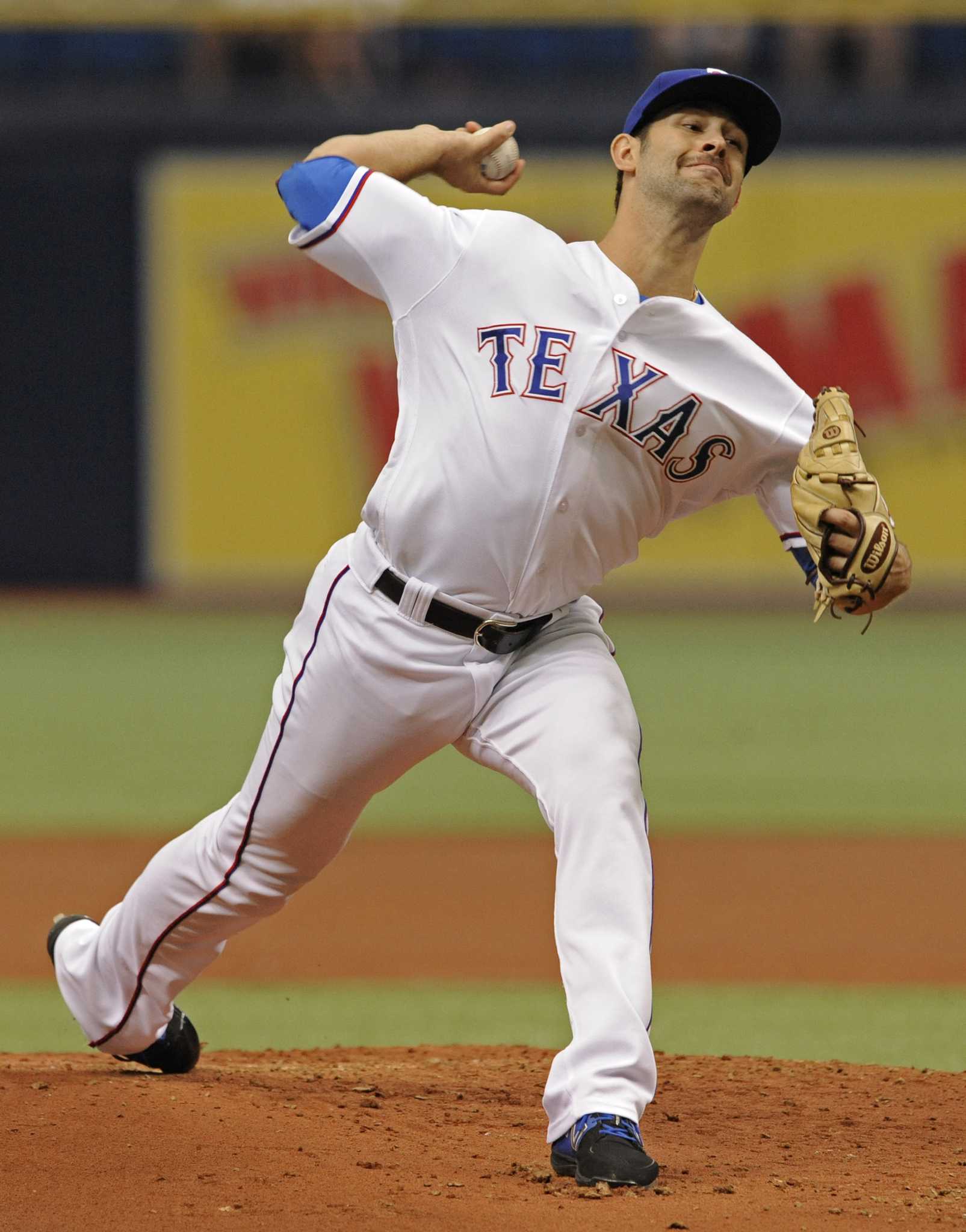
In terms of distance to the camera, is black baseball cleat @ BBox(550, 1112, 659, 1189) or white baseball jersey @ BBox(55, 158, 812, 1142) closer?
black baseball cleat @ BBox(550, 1112, 659, 1189)

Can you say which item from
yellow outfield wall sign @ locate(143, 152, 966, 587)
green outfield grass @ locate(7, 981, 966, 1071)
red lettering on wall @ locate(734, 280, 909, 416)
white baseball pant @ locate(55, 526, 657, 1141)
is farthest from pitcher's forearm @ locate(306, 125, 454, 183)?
red lettering on wall @ locate(734, 280, 909, 416)

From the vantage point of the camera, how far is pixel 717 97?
3.29m

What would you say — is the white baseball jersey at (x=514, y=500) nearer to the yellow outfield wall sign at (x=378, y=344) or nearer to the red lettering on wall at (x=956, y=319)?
the yellow outfield wall sign at (x=378, y=344)

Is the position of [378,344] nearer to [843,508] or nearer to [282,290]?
[282,290]

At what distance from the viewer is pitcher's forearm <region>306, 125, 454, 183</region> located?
3.33 metres

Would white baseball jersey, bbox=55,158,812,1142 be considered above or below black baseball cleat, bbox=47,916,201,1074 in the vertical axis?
above

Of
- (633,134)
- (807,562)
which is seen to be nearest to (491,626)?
(807,562)

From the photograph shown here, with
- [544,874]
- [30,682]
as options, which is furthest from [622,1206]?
[30,682]

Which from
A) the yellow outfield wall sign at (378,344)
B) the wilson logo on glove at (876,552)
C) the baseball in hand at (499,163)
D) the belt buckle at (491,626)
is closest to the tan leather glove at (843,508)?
the wilson logo on glove at (876,552)

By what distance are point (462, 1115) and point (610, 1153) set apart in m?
0.67

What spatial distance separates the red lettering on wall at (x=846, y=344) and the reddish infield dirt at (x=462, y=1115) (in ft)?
33.1

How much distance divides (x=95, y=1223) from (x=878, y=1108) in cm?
162

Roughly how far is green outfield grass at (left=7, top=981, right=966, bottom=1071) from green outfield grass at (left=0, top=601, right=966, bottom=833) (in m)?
2.28

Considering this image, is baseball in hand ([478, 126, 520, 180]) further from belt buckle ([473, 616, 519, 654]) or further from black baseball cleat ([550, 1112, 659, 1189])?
black baseball cleat ([550, 1112, 659, 1189])
